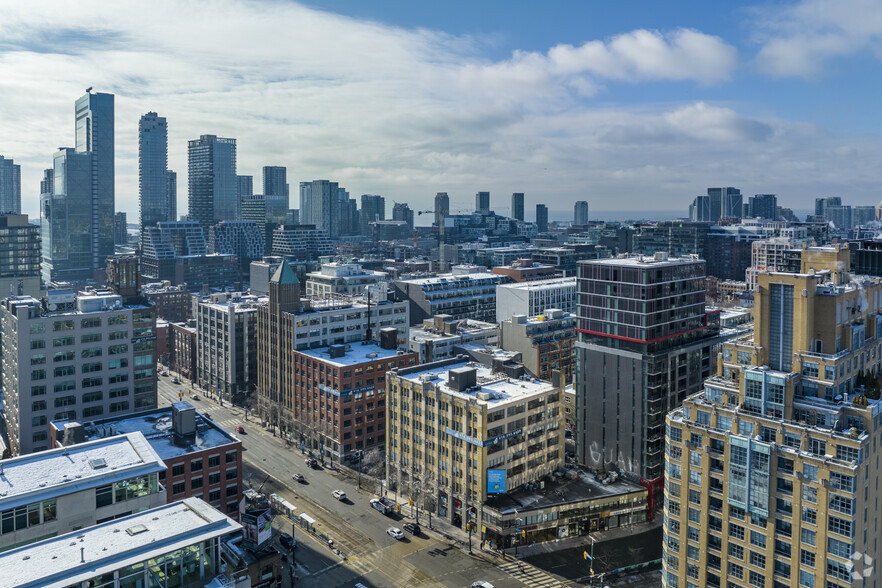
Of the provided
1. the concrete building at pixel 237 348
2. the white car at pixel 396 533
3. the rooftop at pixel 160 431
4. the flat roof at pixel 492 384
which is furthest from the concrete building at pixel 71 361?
the concrete building at pixel 237 348

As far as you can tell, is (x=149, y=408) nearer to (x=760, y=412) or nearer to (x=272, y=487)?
(x=272, y=487)

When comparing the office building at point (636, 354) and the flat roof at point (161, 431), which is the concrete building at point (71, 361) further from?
the office building at point (636, 354)

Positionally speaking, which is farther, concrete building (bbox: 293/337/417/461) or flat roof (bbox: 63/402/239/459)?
concrete building (bbox: 293/337/417/461)

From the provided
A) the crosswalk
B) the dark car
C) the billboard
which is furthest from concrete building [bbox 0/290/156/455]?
the crosswalk

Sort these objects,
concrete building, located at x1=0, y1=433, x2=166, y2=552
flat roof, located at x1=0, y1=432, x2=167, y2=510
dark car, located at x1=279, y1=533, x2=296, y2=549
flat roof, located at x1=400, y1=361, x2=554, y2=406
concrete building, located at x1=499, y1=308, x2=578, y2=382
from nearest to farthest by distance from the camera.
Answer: concrete building, located at x1=0, y1=433, x2=166, y2=552
flat roof, located at x1=0, y1=432, x2=167, y2=510
dark car, located at x1=279, y1=533, x2=296, y2=549
flat roof, located at x1=400, y1=361, x2=554, y2=406
concrete building, located at x1=499, y1=308, x2=578, y2=382

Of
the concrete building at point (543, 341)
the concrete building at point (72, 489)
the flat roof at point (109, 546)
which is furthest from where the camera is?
the concrete building at point (543, 341)

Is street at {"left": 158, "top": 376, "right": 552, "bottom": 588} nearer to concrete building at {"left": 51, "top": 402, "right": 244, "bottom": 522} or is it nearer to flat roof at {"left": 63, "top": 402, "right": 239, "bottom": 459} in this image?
concrete building at {"left": 51, "top": 402, "right": 244, "bottom": 522}
